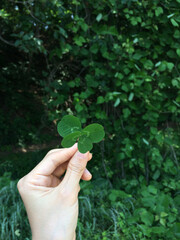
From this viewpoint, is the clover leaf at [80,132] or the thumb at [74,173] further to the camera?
the thumb at [74,173]

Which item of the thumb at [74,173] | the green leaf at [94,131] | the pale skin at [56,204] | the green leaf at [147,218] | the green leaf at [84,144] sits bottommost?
the green leaf at [147,218]

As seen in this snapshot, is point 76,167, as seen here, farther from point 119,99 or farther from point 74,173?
point 119,99

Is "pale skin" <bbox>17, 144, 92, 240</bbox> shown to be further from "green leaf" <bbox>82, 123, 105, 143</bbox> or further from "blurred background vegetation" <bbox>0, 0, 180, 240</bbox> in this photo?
"blurred background vegetation" <bbox>0, 0, 180, 240</bbox>

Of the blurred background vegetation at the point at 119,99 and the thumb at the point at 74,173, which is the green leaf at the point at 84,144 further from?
the blurred background vegetation at the point at 119,99

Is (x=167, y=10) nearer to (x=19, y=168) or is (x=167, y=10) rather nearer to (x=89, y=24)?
(x=89, y=24)

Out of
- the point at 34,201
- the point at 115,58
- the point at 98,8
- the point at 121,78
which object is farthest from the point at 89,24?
the point at 34,201

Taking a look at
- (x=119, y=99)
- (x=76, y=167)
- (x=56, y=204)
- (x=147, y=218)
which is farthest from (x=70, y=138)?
(x=147, y=218)

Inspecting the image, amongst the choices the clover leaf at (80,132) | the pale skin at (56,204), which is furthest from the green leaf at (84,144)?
the pale skin at (56,204)
